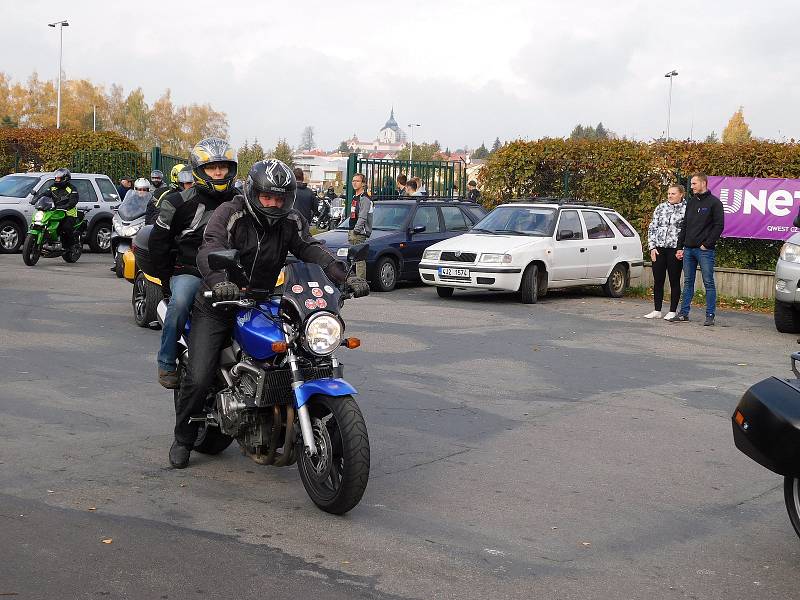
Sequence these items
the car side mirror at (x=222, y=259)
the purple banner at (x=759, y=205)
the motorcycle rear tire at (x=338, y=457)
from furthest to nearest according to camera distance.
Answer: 1. the purple banner at (x=759, y=205)
2. the car side mirror at (x=222, y=259)
3. the motorcycle rear tire at (x=338, y=457)

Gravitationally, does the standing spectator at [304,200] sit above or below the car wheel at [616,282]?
above

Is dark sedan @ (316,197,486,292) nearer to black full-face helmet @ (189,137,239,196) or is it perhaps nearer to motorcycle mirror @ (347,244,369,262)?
black full-face helmet @ (189,137,239,196)

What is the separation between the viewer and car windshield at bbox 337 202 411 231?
62.7 ft


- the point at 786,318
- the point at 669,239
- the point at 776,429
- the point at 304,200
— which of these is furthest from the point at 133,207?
the point at 776,429

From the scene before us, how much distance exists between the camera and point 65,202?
21.0m

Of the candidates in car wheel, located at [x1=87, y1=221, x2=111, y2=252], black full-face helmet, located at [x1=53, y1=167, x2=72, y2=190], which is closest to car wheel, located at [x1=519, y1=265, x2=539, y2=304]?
black full-face helmet, located at [x1=53, y1=167, x2=72, y2=190]

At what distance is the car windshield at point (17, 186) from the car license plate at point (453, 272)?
11824mm

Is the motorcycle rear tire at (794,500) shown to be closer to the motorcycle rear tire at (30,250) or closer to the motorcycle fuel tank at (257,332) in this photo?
the motorcycle fuel tank at (257,332)

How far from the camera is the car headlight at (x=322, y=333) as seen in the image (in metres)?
5.55

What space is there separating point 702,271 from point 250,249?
988 cm

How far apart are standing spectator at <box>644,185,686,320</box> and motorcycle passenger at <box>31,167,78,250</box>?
11737 millimetres

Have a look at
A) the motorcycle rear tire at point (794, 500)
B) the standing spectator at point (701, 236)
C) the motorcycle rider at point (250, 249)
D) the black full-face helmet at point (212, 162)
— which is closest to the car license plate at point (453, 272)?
the standing spectator at point (701, 236)

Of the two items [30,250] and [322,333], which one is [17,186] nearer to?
[30,250]

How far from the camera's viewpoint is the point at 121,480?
624 cm
